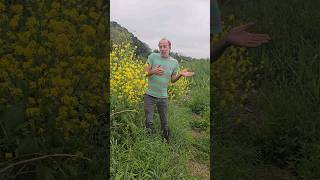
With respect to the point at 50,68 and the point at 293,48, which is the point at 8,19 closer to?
the point at 50,68

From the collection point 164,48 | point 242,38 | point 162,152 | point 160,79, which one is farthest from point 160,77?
point 242,38

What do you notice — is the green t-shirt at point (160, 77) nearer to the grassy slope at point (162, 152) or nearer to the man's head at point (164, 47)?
the man's head at point (164, 47)

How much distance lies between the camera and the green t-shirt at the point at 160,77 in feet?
12.2

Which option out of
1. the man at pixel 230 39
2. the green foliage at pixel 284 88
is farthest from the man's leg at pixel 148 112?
the man at pixel 230 39

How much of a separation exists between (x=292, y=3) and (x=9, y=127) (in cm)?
239

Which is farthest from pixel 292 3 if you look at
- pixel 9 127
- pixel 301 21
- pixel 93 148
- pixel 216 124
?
pixel 9 127

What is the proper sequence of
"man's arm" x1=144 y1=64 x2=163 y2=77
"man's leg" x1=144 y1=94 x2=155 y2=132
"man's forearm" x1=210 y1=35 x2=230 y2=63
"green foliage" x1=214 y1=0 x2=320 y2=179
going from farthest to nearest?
1. "man's leg" x1=144 y1=94 x2=155 y2=132
2. "man's arm" x1=144 y1=64 x2=163 y2=77
3. "green foliage" x1=214 y1=0 x2=320 y2=179
4. "man's forearm" x1=210 y1=35 x2=230 y2=63

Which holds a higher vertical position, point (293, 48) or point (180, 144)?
point (293, 48)

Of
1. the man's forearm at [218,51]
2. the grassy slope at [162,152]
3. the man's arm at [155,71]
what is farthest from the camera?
the man's arm at [155,71]

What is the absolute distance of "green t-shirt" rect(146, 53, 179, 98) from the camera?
12.2ft

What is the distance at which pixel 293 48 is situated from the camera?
3842mm

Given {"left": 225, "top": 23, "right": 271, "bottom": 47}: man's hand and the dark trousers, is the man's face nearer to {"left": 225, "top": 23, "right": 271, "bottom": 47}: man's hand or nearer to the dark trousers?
the dark trousers

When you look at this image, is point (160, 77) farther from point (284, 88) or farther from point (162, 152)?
point (284, 88)

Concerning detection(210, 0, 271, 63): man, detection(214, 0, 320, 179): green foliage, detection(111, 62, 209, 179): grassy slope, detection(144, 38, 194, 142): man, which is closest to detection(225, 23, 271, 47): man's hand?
detection(210, 0, 271, 63): man
